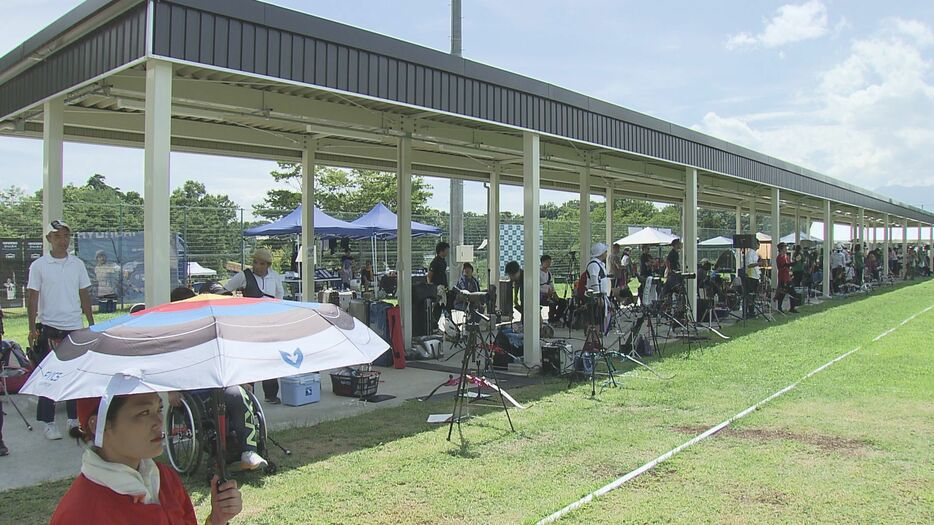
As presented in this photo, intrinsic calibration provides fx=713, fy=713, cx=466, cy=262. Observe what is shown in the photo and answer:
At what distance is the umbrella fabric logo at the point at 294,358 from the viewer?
271cm

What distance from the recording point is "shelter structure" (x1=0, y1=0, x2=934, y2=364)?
5.76 meters

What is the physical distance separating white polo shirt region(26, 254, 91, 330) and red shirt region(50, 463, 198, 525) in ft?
15.8

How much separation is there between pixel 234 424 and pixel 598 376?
5.40 m

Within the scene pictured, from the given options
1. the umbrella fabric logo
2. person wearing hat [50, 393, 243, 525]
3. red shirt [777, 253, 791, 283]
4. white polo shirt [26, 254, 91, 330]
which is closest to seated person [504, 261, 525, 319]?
red shirt [777, 253, 791, 283]

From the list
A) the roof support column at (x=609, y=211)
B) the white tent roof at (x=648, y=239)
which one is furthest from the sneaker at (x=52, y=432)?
the white tent roof at (x=648, y=239)

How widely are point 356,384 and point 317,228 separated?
42.5 ft

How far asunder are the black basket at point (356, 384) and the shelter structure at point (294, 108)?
2.59 meters

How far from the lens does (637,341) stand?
36.1ft

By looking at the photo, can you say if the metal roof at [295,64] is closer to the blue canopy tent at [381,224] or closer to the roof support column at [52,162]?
the roof support column at [52,162]

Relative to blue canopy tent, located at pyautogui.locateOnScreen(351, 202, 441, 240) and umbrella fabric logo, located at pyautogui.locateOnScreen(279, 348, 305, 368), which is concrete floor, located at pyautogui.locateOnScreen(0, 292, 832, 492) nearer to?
umbrella fabric logo, located at pyautogui.locateOnScreen(279, 348, 305, 368)

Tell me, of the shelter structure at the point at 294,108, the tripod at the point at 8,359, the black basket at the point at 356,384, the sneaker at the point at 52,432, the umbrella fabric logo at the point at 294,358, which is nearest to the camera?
the umbrella fabric logo at the point at 294,358

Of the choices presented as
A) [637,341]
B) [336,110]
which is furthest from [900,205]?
[336,110]

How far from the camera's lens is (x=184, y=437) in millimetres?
5273

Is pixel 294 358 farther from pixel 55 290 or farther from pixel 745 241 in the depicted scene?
pixel 745 241
